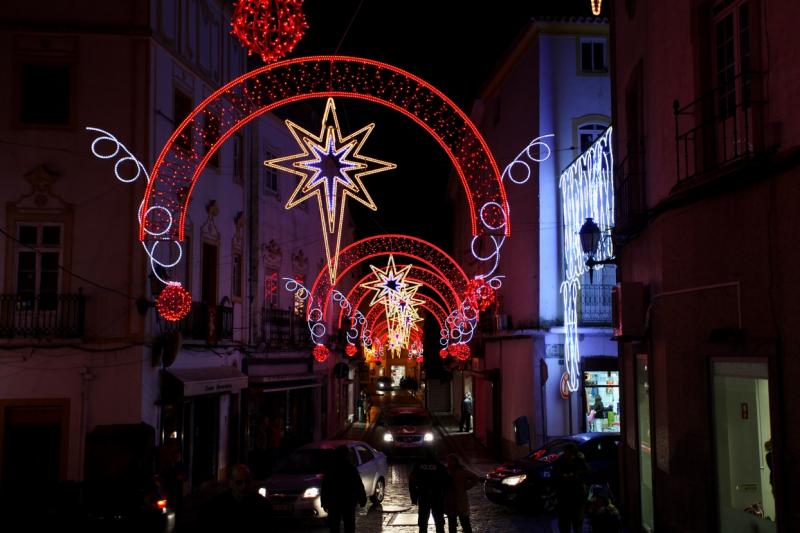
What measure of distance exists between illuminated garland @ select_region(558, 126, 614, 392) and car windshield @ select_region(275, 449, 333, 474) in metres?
7.64

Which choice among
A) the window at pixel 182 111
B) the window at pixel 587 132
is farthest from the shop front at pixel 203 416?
the window at pixel 587 132

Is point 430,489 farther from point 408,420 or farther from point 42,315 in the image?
point 408,420

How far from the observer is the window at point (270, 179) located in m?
31.1

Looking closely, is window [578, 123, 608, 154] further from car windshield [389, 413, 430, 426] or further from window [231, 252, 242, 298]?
car windshield [389, 413, 430, 426]

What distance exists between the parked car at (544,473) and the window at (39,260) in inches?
432

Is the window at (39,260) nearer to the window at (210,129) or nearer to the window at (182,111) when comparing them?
the window at (182,111)

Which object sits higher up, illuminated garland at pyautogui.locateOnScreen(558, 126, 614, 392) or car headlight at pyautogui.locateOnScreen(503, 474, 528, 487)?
illuminated garland at pyautogui.locateOnScreen(558, 126, 614, 392)

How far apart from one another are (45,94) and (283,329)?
46.1ft

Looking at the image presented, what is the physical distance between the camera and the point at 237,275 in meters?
28.0

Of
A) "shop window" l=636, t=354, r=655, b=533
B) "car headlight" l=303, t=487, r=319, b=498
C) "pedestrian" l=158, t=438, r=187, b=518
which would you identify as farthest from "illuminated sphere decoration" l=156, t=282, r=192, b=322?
"shop window" l=636, t=354, r=655, b=533

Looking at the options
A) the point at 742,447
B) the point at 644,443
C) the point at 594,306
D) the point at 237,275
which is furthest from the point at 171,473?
the point at 594,306

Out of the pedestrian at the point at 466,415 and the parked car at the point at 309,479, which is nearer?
the parked car at the point at 309,479

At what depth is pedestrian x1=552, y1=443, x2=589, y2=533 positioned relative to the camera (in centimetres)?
1351

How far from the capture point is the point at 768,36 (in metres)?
9.28
